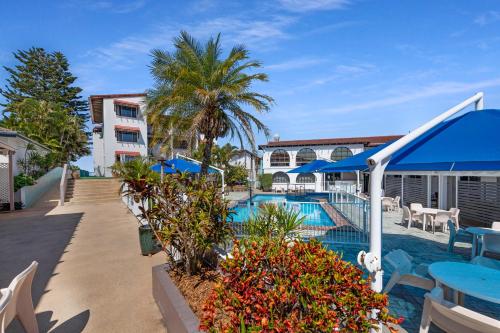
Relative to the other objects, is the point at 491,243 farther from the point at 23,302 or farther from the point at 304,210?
the point at 23,302

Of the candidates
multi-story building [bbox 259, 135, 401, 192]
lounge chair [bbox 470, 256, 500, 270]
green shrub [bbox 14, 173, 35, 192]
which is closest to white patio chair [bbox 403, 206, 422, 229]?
lounge chair [bbox 470, 256, 500, 270]

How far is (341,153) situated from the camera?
3044cm

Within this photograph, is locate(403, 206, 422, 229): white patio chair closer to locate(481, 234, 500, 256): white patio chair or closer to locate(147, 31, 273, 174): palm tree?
locate(481, 234, 500, 256): white patio chair

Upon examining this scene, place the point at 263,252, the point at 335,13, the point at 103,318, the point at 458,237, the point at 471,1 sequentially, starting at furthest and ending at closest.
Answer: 1. the point at 335,13
2. the point at 471,1
3. the point at 458,237
4. the point at 103,318
5. the point at 263,252

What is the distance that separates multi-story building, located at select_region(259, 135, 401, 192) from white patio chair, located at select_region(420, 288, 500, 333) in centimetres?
2771

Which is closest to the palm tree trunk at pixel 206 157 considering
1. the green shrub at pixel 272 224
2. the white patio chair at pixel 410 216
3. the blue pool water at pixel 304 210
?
the blue pool water at pixel 304 210

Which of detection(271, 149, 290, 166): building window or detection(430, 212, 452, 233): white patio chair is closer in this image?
detection(430, 212, 452, 233): white patio chair

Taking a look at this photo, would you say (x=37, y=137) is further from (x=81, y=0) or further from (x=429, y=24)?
(x=429, y=24)

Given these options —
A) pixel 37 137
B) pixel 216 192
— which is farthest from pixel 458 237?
pixel 37 137

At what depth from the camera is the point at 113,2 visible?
9234 millimetres

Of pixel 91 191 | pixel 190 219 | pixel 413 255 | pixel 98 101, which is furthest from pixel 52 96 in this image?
pixel 413 255

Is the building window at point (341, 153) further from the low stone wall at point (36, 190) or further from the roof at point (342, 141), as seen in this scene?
the low stone wall at point (36, 190)

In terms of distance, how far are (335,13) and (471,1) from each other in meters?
4.38

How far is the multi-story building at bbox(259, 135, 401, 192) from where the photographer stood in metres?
30.3
